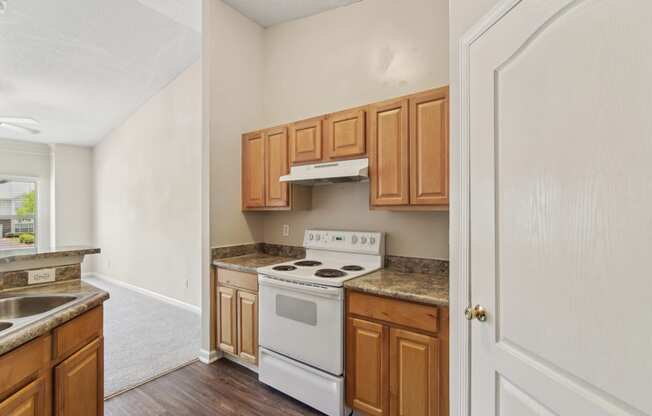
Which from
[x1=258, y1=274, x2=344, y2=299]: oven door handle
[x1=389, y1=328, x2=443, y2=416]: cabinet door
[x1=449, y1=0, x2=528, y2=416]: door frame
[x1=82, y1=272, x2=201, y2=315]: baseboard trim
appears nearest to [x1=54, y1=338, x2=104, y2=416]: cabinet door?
[x1=258, y1=274, x2=344, y2=299]: oven door handle

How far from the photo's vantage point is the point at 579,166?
792mm

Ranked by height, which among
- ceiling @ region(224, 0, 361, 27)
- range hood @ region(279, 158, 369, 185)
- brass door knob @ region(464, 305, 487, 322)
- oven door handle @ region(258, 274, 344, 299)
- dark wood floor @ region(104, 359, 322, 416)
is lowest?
dark wood floor @ region(104, 359, 322, 416)

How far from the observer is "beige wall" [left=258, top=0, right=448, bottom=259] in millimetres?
2268

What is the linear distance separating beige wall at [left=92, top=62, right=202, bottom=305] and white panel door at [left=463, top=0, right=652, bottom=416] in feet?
11.4

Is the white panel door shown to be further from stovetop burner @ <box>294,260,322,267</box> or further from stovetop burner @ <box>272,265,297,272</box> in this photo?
stovetop burner @ <box>294,260,322,267</box>

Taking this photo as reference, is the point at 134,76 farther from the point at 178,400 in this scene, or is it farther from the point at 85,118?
the point at 178,400

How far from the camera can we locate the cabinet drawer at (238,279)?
2.46 metres

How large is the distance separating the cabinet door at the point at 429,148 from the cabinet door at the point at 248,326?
1.52 m

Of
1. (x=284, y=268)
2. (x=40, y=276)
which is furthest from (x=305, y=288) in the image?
(x=40, y=276)

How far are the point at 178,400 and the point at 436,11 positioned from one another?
340 cm

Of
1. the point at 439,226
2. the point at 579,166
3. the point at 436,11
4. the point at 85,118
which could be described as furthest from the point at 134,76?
the point at 579,166

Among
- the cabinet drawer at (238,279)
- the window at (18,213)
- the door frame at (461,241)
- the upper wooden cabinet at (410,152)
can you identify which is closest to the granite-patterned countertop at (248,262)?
the cabinet drawer at (238,279)

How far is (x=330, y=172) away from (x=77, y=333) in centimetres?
172

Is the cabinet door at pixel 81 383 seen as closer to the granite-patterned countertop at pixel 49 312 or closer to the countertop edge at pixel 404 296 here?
the granite-patterned countertop at pixel 49 312
